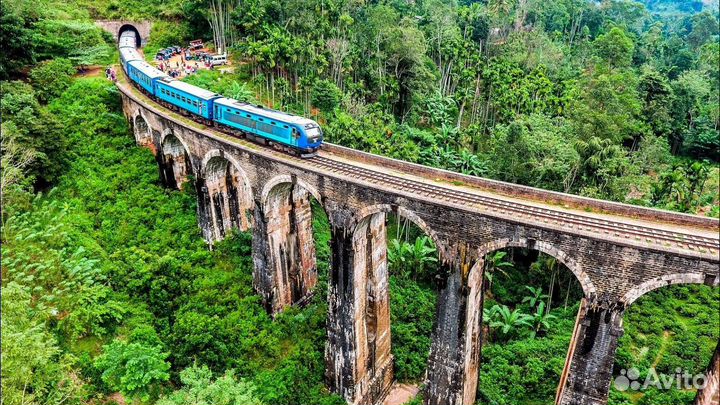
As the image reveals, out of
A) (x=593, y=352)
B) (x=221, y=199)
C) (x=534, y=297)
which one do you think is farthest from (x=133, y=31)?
(x=593, y=352)

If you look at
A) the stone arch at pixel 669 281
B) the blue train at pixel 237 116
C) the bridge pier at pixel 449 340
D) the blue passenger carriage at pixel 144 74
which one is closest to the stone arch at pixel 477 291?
the bridge pier at pixel 449 340

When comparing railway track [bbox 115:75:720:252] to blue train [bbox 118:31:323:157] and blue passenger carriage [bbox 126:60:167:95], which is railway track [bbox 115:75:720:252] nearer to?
blue train [bbox 118:31:323:157]

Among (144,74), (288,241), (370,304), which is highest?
(144,74)

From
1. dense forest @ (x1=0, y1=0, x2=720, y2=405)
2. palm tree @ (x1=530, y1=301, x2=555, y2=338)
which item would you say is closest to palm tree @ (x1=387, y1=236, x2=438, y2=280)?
dense forest @ (x1=0, y1=0, x2=720, y2=405)

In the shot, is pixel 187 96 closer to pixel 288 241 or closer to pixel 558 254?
pixel 288 241

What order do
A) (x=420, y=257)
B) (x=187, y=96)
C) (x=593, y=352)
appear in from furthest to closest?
(x=420, y=257)
(x=187, y=96)
(x=593, y=352)

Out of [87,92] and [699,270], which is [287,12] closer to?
[87,92]

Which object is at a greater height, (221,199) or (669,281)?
(669,281)

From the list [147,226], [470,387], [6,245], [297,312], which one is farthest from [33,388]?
[470,387]
